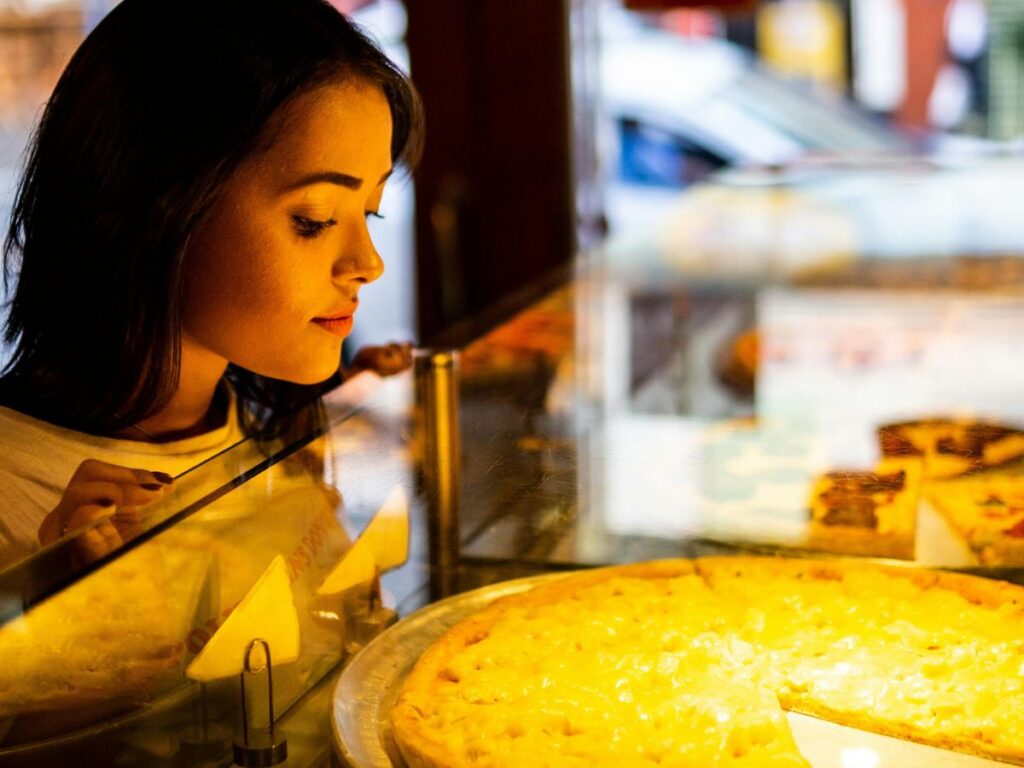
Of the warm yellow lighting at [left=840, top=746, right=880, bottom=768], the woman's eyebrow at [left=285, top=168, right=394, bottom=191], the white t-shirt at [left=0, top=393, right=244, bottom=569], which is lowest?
the warm yellow lighting at [left=840, top=746, right=880, bottom=768]

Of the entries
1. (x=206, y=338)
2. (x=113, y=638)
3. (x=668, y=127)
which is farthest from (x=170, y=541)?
(x=668, y=127)

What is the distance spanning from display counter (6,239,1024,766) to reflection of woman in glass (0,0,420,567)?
0.17 meters

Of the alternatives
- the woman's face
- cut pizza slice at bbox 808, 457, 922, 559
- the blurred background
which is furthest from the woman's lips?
the blurred background

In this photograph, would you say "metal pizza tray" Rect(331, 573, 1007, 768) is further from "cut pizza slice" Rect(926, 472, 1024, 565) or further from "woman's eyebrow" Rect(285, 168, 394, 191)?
"woman's eyebrow" Rect(285, 168, 394, 191)

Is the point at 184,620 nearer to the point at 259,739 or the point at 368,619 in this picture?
the point at 259,739

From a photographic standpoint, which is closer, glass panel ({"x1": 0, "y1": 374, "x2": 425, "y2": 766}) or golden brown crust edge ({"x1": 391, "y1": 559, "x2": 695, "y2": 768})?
glass panel ({"x1": 0, "y1": 374, "x2": 425, "y2": 766})

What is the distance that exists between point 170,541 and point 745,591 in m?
0.71

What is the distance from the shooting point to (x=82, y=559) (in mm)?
961

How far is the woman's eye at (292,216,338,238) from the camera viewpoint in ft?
4.74

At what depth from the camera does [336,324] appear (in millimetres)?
1514

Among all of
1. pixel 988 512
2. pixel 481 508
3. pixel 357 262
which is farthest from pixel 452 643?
pixel 988 512

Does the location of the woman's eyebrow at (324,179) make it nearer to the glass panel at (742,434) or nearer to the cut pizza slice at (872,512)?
the glass panel at (742,434)

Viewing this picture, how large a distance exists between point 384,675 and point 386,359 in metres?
0.57

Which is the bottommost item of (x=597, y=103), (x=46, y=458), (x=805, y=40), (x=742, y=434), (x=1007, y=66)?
(x=742, y=434)
